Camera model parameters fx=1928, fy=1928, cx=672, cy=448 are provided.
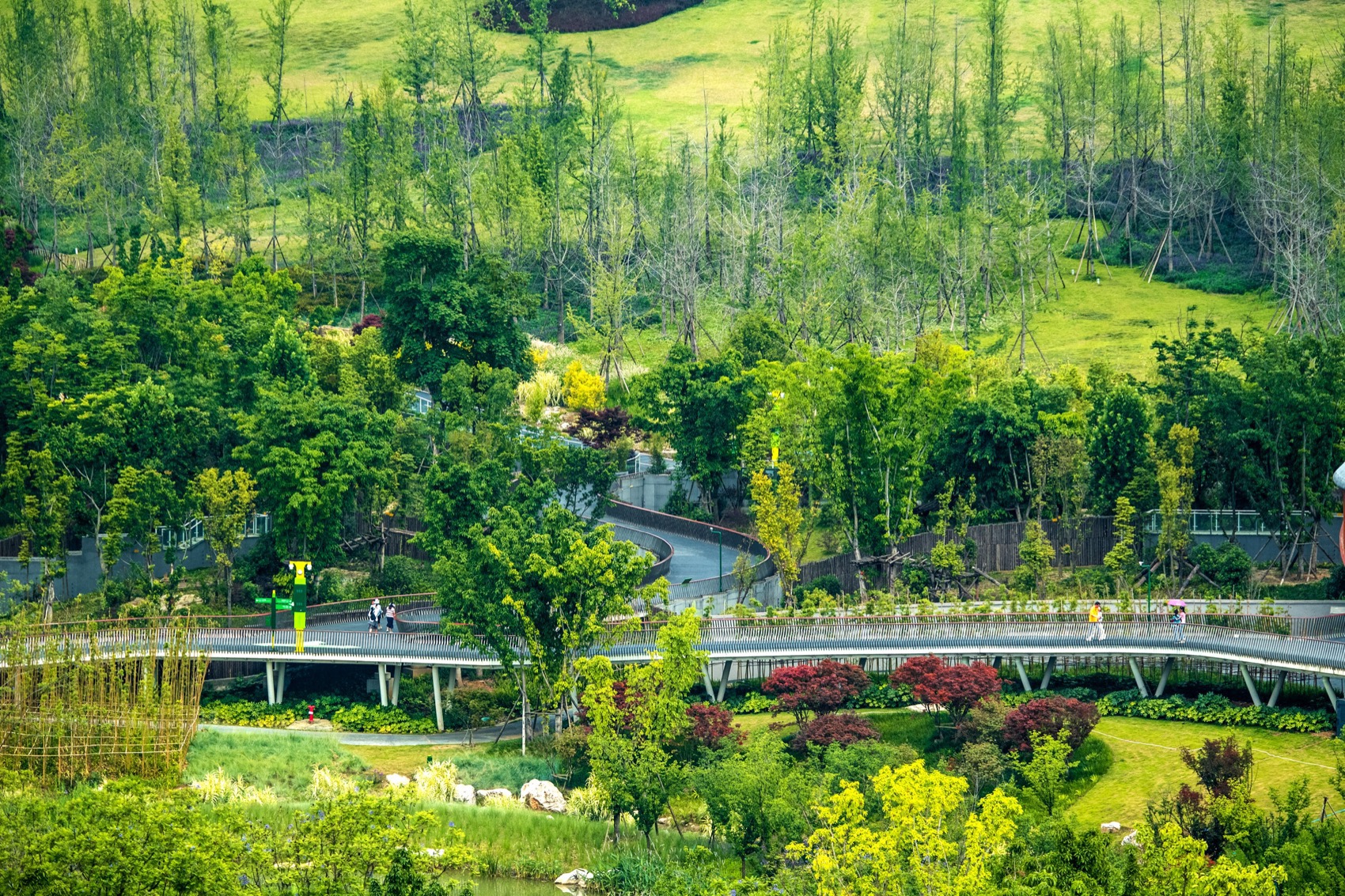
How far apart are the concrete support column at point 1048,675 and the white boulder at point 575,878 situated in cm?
1910

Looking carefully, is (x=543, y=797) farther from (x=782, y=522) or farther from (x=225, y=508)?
(x=225, y=508)

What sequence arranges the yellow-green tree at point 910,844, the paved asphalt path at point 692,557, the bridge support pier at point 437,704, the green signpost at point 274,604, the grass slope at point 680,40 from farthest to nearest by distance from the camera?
1. the grass slope at point 680,40
2. the paved asphalt path at point 692,557
3. the green signpost at point 274,604
4. the bridge support pier at point 437,704
5. the yellow-green tree at point 910,844

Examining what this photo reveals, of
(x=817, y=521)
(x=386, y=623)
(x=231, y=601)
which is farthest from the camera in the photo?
(x=817, y=521)

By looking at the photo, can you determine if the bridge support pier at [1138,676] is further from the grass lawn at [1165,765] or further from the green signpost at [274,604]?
the green signpost at [274,604]

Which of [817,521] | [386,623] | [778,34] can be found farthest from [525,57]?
[386,623]

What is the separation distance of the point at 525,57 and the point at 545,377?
55934 mm

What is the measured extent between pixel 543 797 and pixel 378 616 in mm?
13955

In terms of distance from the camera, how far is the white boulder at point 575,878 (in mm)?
55500

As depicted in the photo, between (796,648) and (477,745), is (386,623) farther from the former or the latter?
(796,648)

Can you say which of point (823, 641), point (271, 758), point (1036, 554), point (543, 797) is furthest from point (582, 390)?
point (543, 797)

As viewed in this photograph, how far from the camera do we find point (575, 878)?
5578 centimetres

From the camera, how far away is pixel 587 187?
401ft

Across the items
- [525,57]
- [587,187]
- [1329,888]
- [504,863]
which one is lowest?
[504,863]

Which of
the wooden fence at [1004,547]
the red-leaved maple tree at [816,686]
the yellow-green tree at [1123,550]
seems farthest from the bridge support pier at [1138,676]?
the wooden fence at [1004,547]
